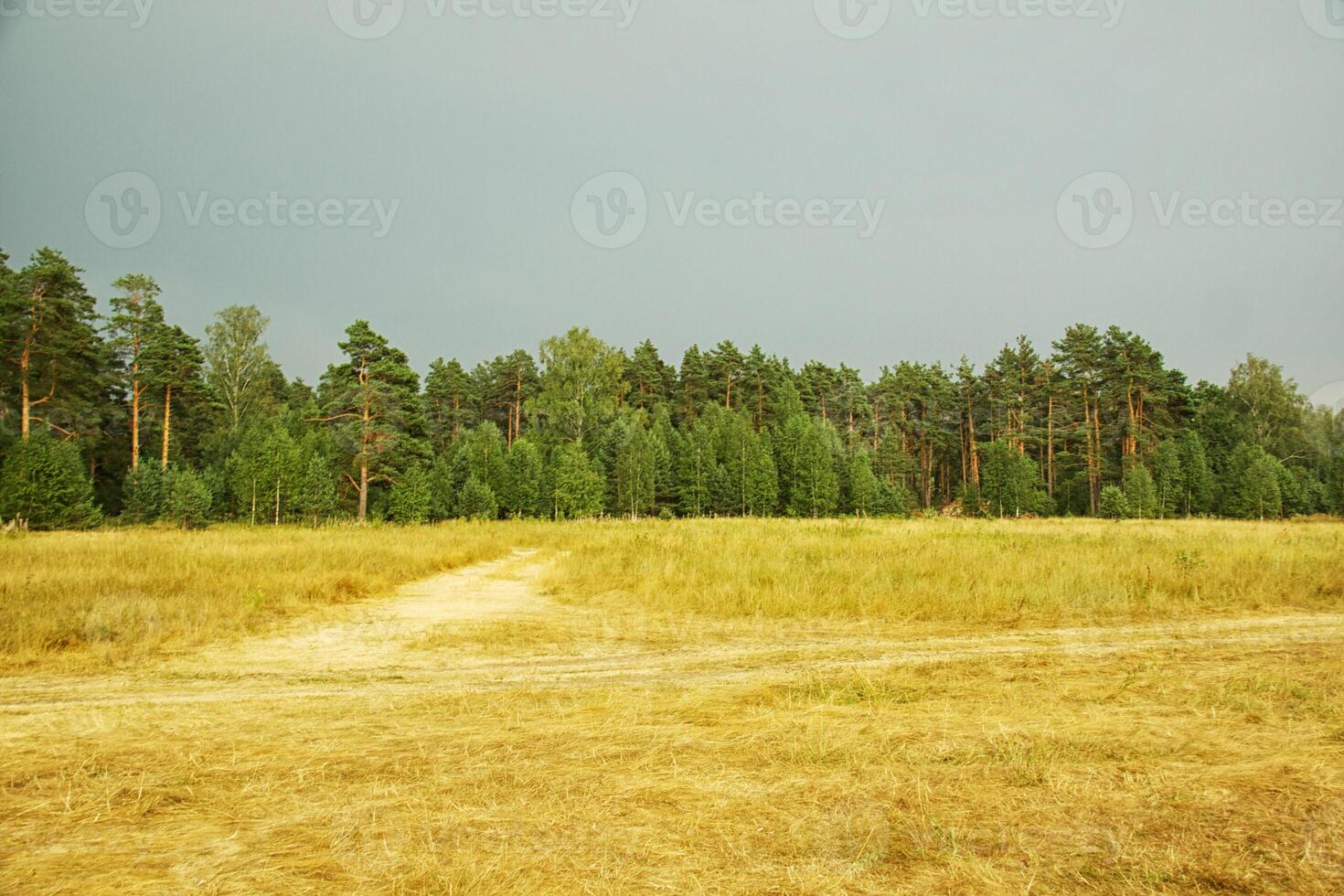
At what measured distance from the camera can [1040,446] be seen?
64312 mm

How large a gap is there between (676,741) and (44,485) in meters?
37.2

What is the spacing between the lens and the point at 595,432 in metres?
50.8

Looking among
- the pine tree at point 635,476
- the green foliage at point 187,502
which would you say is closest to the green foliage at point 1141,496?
the pine tree at point 635,476

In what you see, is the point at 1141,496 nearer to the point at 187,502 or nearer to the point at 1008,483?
the point at 1008,483

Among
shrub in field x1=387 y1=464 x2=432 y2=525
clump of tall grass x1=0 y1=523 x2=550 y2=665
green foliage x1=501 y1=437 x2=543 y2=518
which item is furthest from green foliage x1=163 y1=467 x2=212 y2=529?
green foliage x1=501 y1=437 x2=543 y2=518

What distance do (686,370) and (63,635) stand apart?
59.6 m

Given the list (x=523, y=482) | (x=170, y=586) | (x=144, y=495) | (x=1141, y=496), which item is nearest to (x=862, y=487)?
(x=1141, y=496)

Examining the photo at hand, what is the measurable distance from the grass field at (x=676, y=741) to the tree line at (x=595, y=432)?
2624cm

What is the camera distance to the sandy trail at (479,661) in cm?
633

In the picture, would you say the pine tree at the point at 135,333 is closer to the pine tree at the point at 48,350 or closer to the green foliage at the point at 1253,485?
the pine tree at the point at 48,350

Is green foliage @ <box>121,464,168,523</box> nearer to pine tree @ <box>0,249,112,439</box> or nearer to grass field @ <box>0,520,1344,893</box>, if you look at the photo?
pine tree @ <box>0,249,112,439</box>

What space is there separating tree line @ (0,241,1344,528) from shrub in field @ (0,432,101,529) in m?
0.10

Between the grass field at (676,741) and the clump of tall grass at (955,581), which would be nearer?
the grass field at (676,741)

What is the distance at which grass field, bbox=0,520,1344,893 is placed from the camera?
2.98 meters
